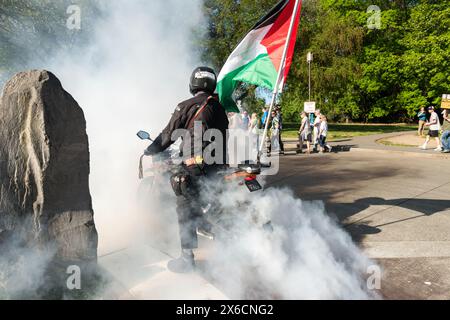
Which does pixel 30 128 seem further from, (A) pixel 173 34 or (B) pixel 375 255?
(A) pixel 173 34

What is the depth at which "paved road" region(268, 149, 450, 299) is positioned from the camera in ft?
11.4

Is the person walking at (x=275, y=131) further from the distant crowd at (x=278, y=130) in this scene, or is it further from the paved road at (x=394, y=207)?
the paved road at (x=394, y=207)

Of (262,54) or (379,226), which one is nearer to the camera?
(262,54)

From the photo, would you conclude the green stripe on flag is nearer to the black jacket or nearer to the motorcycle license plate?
the black jacket

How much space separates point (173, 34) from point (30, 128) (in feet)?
23.3

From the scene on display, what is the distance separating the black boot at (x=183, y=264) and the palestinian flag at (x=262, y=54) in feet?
7.00

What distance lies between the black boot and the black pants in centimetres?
7

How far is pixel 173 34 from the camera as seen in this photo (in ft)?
30.1

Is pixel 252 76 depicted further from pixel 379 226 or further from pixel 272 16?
pixel 379 226

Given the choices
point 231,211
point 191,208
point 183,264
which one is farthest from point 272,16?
point 183,264

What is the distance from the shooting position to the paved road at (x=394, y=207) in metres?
3.46

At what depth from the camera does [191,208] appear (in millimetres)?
3379

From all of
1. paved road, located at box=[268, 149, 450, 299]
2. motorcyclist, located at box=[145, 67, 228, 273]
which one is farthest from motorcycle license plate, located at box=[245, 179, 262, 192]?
paved road, located at box=[268, 149, 450, 299]

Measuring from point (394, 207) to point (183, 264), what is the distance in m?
3.99
